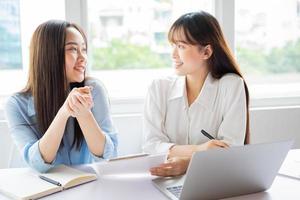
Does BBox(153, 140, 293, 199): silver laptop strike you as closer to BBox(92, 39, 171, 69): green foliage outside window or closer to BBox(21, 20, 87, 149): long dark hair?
BBox(21, 20, 87, 149): long dark hair

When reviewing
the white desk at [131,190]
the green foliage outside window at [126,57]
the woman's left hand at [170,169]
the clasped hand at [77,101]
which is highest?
the green foliage outside window at [126,57]

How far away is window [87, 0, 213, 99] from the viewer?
253 centimetres

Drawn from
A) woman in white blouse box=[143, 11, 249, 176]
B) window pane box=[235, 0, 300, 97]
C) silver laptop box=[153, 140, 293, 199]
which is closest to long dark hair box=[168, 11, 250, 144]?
woman in white blouse box=[143, 11, 249, 176]

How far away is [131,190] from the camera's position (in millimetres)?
1306

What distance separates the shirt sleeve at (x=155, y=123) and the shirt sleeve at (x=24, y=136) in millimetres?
468

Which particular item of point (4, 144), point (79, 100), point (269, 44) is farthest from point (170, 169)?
point (269, 44)

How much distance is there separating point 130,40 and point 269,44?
880 millimetres

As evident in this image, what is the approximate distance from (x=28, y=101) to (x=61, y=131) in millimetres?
289

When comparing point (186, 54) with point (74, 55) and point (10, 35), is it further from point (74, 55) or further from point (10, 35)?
point (10, 35)

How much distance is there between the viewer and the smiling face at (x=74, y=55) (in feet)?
5.71

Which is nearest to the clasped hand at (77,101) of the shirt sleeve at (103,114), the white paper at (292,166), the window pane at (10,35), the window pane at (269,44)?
the shirt sleeve at (103,114)

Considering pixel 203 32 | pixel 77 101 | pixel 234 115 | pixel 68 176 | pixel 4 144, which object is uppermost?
pixel 203 32

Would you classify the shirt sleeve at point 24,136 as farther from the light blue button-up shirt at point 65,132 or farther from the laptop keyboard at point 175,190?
the laptop keyboard at point 175,190

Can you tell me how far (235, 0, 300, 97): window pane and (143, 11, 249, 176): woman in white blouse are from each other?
0.79 m
